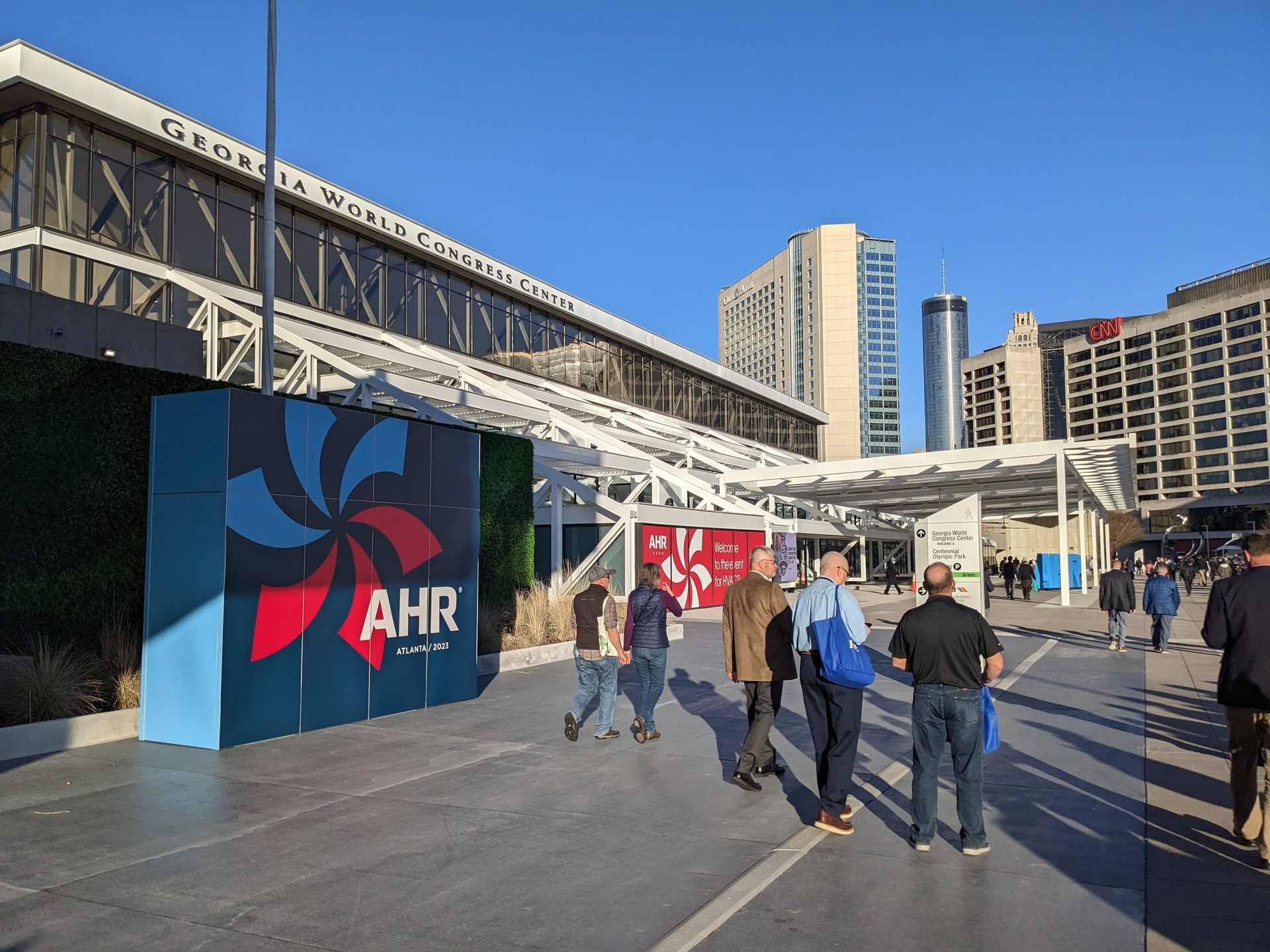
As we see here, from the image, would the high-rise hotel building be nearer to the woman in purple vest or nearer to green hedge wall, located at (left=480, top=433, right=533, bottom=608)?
green hedge wall, located at (left=480, top=433, right=533, bottom=608)

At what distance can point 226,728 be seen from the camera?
29.1 feet

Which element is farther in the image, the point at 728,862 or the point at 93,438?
the point at 93,438

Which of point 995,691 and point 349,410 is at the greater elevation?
point 349,410

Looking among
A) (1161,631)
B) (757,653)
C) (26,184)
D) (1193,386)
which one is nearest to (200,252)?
(26,184)

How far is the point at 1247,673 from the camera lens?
18.5ft

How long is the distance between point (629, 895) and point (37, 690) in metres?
6.71

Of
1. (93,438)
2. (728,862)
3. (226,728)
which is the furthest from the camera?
(93,438)

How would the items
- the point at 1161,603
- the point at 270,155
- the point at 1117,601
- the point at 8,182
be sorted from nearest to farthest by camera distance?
the point at 270,155 → the point at 1161,603 → the point at 1117,601 → the point at 8,182

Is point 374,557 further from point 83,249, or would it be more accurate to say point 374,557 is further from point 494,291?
point 494,291

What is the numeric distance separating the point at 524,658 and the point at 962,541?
9.45m

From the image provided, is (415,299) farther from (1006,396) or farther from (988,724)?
(1006,396)

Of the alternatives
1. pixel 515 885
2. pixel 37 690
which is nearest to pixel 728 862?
pixel 515 885

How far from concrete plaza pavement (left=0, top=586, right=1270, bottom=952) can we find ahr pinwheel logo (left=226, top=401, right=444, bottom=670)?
1.18 metres

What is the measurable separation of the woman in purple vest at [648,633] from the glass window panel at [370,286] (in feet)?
68.9
